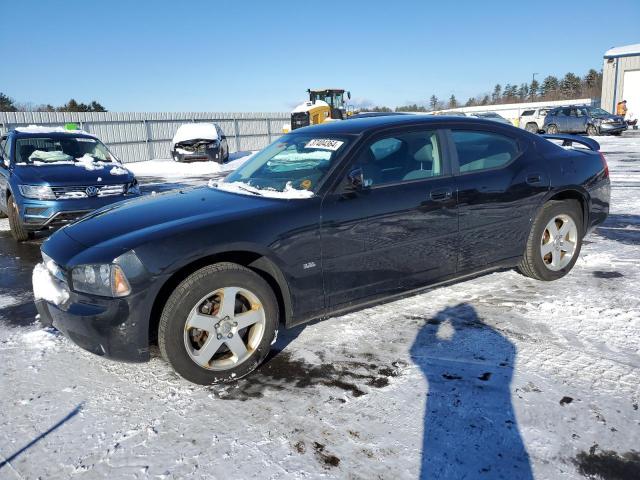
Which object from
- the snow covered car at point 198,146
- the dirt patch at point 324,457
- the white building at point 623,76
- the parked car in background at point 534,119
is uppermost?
the white building at point 623,76

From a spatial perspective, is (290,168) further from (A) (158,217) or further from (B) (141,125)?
(B) (141,125)

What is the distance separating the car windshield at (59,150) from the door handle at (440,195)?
239 inches

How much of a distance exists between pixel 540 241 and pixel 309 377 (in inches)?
101

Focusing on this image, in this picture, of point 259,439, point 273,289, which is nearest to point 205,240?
point 273,289

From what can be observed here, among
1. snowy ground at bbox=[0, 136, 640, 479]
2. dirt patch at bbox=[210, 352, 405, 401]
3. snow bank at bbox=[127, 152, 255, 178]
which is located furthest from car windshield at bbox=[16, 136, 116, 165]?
snow bank at bbox=[127, 152, 255, 178]

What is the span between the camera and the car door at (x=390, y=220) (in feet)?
10.5

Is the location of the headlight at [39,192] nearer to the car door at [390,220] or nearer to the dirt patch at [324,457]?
the car door at [390,220]

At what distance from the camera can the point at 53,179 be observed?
6426 millimetres

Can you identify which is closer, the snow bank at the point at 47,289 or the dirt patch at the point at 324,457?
the dirt patch at the point at 324,457

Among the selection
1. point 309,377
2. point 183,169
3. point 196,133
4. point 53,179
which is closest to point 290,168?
point 309,377

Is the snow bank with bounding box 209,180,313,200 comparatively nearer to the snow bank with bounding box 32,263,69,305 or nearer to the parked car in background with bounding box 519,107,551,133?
the snow bank with bounding box 32,263,69,305

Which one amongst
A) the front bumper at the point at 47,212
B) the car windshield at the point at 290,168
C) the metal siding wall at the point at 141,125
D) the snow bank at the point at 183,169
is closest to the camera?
the car windshield at the point at 290,168

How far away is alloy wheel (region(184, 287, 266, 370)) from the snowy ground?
Result: 189 millimetres

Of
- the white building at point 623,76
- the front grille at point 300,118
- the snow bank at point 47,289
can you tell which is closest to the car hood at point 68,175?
the snow bank at point 47,289
